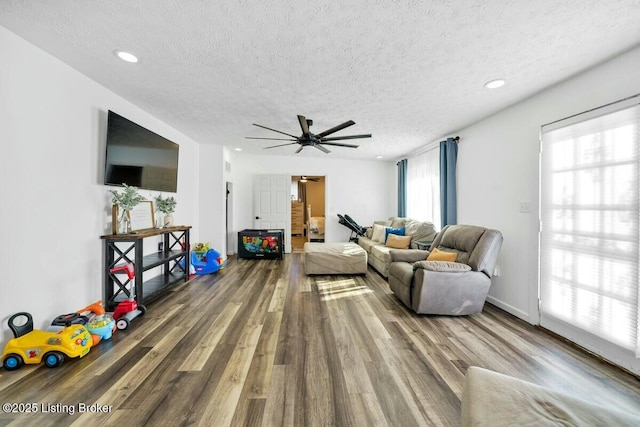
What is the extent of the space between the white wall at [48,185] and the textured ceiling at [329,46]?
22 centimetres

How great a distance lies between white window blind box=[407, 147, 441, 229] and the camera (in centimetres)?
464

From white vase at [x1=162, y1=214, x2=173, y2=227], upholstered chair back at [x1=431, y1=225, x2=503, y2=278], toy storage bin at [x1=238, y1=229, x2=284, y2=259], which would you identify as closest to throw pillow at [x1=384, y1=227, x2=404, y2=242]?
upholstered chair back at [x1=431, y1=225, x2=503, y2=278]

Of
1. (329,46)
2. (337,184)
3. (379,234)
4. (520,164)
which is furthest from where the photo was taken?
(337,184)

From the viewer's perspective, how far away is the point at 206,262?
4.41 meters

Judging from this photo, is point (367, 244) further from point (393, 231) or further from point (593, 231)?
point (593, 231)

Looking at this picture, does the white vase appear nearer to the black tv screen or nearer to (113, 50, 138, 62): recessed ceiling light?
the black tv screen

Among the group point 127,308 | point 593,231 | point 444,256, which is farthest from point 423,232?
point 127,308

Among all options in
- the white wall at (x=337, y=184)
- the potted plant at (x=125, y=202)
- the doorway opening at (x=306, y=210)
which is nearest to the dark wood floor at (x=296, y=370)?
the potted plant at (x=125, y=202)

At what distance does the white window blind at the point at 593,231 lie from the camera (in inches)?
72.2

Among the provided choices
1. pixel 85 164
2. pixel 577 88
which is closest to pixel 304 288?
pixel 85 164

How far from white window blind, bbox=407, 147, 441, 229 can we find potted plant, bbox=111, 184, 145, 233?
4667 millimetres

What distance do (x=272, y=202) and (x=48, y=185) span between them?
14.2 feet

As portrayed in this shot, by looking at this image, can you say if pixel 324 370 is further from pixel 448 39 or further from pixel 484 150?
pixel 484 150

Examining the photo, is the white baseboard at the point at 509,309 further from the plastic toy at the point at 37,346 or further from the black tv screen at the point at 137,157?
the black tv screen at the point at 137,157
